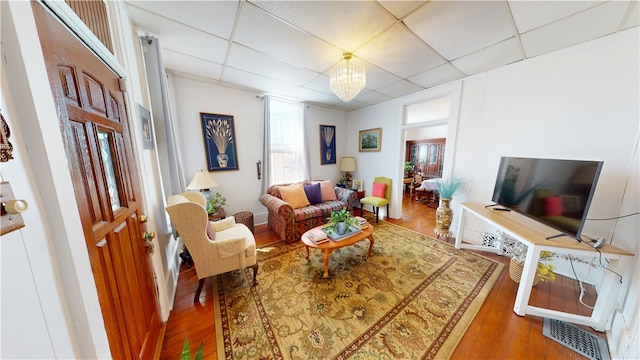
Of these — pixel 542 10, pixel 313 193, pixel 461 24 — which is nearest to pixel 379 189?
pixel 313 193

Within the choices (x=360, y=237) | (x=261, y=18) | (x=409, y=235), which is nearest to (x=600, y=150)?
(x=409, y=235)

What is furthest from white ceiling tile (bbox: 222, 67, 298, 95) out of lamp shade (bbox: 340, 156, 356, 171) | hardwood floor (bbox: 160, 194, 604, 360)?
hardwood floor (bbox: 160, 194, 604, 360)

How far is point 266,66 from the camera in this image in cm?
223

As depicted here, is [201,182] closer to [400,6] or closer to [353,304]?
[353,304]

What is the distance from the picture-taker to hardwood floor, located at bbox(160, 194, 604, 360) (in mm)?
1268

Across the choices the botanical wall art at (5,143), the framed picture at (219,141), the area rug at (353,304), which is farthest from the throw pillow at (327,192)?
the botanical wall art at (5,143)

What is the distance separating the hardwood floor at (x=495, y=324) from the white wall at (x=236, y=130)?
1.41 meters

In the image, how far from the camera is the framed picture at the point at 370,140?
12.4ft

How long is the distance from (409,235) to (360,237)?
4.02ft

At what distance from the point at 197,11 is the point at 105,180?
53.2 inches

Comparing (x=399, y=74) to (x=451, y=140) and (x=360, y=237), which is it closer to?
(x=451, y=140)

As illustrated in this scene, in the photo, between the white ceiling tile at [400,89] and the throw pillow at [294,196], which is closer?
the white ceiling tile at [400,89]

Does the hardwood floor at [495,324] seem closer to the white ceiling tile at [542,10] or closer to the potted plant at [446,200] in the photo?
the potted plant at [446,200]

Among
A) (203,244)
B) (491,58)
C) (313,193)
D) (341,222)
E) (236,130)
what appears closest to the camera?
(203,244)
